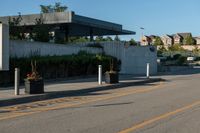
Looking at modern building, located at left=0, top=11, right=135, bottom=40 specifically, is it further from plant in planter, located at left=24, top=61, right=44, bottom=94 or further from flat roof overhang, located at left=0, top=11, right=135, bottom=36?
plant in planter, located at left=24, top=61, right=44, bottom=94

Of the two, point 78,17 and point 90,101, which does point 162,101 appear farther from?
point 78,17

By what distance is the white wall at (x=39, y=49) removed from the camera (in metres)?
26.4

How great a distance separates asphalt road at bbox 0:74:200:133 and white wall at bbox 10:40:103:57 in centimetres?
940

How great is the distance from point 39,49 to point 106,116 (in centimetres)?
1672

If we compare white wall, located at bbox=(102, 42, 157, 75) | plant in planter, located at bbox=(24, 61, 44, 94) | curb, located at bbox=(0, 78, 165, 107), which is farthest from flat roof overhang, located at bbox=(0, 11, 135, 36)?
plant in planter, located at bbox=(24, 61, 44, 94)

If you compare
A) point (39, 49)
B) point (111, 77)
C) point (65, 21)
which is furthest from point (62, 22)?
point (111, 77)

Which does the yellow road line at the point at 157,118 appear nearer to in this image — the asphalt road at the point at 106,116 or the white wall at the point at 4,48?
the asphalt road at the point at 106,116

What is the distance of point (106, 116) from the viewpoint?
41.8 ft

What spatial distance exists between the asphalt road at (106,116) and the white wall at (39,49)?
30.8ft

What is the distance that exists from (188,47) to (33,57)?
457ft

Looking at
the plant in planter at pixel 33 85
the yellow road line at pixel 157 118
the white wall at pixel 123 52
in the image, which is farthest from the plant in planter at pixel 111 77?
the yellow road line at pixel 157 118

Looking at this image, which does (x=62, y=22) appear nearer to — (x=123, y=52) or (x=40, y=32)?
(x=40, y=32)

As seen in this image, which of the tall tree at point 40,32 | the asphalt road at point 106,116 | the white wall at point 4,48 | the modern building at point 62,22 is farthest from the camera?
the modern building at point 62,22

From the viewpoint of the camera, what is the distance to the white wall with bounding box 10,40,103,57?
1040 inches
